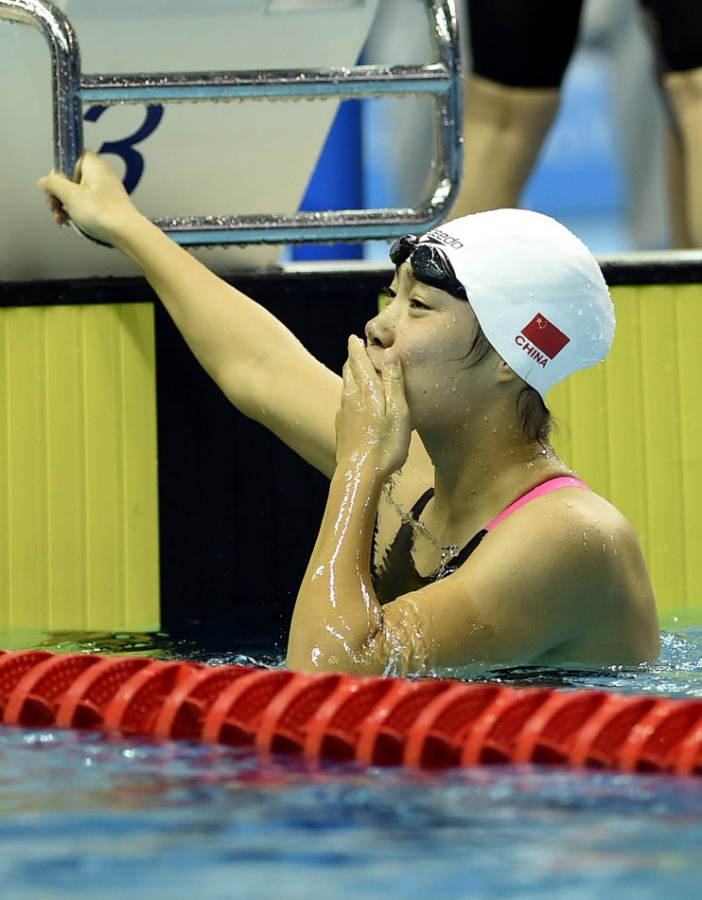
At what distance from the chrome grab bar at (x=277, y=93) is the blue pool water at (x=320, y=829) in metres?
1.28

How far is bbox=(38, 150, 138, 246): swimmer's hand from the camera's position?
9.48ft

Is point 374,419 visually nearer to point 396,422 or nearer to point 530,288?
point 396,422

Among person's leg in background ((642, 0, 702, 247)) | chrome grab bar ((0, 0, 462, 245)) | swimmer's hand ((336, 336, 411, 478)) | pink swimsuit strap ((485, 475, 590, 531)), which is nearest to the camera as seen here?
swimmer's hand ((336, 336, 411, 478))

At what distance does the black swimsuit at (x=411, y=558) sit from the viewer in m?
2.44

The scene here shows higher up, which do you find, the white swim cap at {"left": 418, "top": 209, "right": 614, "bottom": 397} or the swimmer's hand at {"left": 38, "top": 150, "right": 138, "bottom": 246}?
the swimmer's hand at {"left": 38, "top": 150, "right": 138, "bottom": 246}

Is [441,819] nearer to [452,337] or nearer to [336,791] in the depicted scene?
[336,791]

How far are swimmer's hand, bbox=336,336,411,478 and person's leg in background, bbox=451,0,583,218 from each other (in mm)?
1826

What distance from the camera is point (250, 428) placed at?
10.6ft

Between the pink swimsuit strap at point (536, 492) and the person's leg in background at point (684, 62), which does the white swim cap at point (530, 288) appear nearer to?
the pink swimsuit strap at point (536, 492)

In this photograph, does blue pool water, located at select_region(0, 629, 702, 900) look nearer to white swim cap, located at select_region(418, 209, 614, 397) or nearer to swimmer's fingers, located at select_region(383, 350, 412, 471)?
swimmer's fingers, located at select_region(383, 350, 412, 471)

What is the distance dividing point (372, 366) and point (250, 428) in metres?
0.87

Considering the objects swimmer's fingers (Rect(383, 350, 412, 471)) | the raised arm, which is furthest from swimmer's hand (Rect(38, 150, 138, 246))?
swimmer's fingers (Rect(383, 350, 412, 471))

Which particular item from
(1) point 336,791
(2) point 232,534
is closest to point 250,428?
(2) point 232,534

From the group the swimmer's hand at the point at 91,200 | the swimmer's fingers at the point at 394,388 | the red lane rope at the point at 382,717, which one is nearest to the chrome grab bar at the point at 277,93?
the swimmer's hand at the point at 91,200
